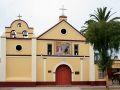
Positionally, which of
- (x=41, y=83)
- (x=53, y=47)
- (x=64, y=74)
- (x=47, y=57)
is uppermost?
(x=53, y=47)

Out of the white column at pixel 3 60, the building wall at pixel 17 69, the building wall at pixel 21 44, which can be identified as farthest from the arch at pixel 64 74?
the white column at pixel 3 60

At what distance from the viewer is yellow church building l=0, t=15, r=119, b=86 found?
5053 centimetres

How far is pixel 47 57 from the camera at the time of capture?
51625 millimetres

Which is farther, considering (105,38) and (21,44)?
(21,44)

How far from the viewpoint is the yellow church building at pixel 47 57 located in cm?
5053

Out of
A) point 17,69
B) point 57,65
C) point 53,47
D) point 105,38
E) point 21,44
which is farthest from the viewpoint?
point 53,47

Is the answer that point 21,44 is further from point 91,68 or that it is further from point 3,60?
point 91,68

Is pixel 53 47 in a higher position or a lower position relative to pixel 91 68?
higher

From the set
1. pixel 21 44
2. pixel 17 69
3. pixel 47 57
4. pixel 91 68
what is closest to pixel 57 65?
pixel 47 57

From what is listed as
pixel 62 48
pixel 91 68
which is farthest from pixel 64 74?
pixel 91 68

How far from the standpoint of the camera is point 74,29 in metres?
52.9

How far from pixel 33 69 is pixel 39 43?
347 centimetres

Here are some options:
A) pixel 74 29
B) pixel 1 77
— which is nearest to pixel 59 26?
pixel 74 29

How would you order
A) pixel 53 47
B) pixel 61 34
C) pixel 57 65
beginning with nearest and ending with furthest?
1. pixel 57 65
2. pixel 53 47
3. pixel 61 34
